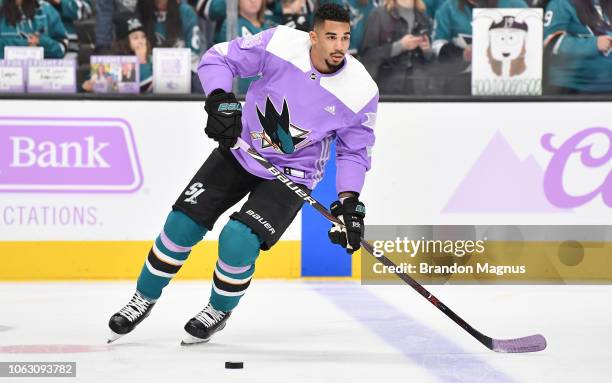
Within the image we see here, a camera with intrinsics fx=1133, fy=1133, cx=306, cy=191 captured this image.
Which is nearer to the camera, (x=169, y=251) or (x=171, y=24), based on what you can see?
(x=169, y=251)

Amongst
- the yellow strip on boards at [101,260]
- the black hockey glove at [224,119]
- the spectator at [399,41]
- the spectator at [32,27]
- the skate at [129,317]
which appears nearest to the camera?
the black hockey glove at [224,119]

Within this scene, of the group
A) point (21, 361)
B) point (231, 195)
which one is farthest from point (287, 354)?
point (21, 361)

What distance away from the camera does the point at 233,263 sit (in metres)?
3.49

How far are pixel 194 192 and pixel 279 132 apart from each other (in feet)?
1.08

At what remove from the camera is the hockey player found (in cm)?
348

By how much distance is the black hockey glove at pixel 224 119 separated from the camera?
3402 millimetres

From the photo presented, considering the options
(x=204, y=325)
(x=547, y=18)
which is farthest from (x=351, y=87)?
(x=547, y=18)

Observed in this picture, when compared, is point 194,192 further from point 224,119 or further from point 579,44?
point 579,44

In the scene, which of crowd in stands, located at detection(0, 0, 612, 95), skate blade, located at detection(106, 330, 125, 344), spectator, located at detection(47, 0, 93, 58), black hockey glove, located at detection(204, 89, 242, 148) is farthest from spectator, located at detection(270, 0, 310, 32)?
skate blade, located at detection(106, 330, 125, 344)

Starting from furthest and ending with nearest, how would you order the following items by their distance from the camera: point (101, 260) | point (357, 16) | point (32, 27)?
point (357, 16) < point (32, 27) < point (101, 260)

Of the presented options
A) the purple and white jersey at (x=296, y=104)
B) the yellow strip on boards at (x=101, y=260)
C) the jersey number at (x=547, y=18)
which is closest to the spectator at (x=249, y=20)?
the yellow strip on boards at (x=101, y=260)

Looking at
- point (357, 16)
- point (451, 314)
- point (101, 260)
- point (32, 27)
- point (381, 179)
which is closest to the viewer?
point (451, 314)

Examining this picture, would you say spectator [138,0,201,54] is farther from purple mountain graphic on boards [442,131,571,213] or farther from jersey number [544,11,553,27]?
jersey number [544,11,553,27]

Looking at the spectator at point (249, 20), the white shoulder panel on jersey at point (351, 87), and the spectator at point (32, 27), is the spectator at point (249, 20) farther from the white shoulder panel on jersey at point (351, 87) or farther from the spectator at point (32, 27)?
the white shoulder panel on jersey at point (351, 87)
